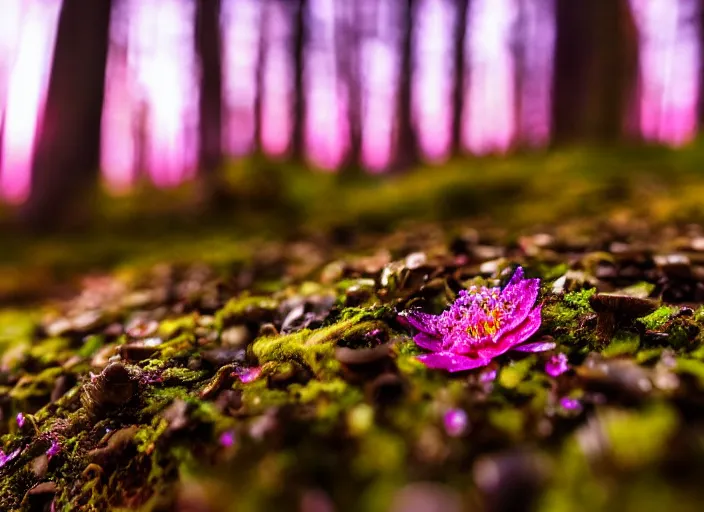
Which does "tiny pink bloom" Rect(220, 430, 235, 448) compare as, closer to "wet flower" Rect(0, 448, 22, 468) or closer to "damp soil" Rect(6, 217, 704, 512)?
"damp soil" Rect(6, 217, 704, 512)

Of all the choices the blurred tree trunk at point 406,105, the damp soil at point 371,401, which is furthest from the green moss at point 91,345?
the blurred tree trunk at point 406,105

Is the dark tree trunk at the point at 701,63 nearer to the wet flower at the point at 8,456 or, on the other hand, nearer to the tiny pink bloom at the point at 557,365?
the tiny pink bloom at the point at 557,365

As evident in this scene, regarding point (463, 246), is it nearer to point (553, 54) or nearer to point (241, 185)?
point (241, 185)

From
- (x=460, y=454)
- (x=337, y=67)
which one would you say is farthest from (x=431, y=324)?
(x=337, y=67)

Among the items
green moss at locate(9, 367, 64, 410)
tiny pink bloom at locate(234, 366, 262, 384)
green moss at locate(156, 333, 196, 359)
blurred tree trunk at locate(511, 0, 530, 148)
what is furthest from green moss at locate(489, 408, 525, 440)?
blurred tree trunk at locate(511, 0, 530, 148)

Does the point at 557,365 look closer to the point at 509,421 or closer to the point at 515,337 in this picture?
the point at 515,337

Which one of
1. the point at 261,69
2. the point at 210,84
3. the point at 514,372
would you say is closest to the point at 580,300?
the point at 514,372

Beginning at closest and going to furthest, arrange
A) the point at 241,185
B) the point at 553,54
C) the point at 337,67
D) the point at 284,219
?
the point at 284,219, the point at 241,185, the point at 553,54, the point at 337,67
